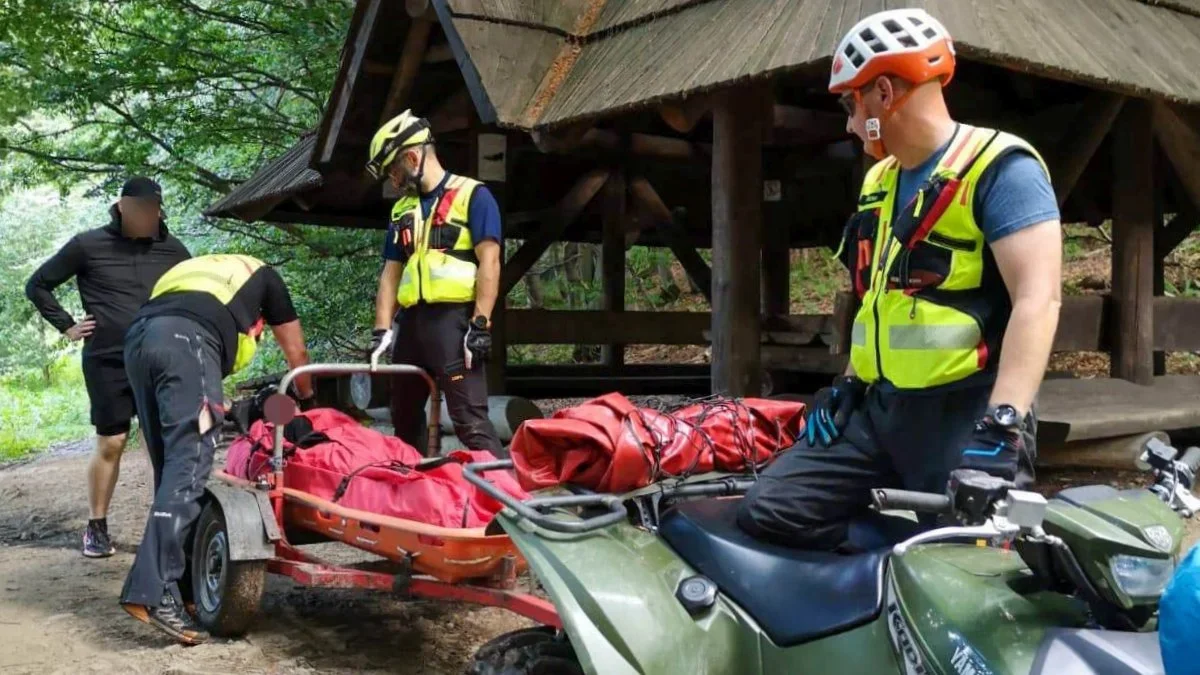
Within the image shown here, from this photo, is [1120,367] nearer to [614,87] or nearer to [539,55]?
[614,87]

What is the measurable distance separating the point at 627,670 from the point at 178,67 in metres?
12.6

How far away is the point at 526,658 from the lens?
293cm

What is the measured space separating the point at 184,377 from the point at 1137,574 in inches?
158

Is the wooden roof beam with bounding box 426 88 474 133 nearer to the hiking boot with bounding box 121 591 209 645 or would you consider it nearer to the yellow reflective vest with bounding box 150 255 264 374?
the yellow reflective vest with bounding box 150 255 264 374

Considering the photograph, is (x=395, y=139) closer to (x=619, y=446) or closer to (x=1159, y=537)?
(x=619, y=446)

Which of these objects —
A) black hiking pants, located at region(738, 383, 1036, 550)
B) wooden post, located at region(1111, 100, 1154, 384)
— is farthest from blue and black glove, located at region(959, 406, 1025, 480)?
wooden post, located at region(1111, 100, 1154, 384)

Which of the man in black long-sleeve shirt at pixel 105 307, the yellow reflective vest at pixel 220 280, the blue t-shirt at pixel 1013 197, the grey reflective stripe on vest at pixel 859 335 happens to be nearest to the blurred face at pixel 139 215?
the man in black long-sleeve shirt at pixel 105 307

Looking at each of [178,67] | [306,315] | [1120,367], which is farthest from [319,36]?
[1120,367]

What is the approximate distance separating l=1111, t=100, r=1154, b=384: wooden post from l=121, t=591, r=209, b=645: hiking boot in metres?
6.09

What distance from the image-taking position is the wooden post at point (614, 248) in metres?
9.73

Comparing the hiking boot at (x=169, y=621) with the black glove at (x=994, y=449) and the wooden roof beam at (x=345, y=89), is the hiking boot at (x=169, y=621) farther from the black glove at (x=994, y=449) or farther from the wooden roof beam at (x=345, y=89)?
the wooden roof beam at (x=345, y=89)

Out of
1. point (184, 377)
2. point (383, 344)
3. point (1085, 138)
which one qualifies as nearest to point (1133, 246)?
point (1085, 138)

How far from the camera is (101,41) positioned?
13219 millimetres

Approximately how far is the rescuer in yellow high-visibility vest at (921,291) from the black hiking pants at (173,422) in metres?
2.81
